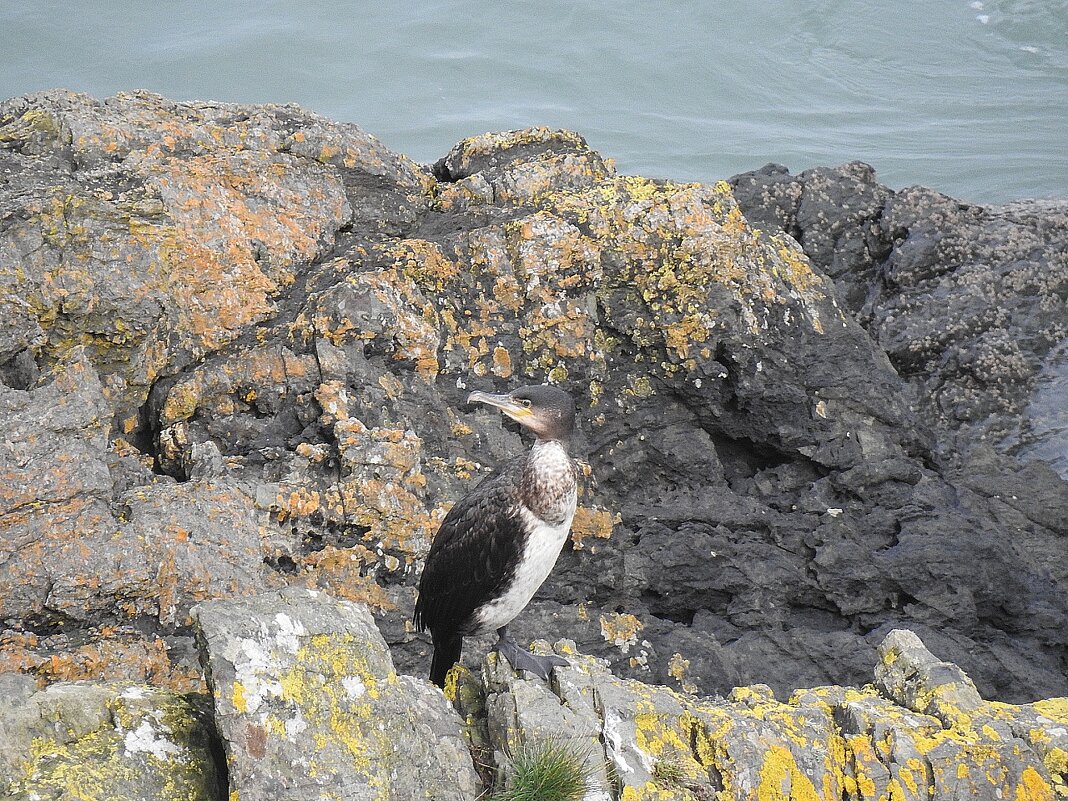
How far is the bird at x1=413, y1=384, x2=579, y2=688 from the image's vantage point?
4.94 metres

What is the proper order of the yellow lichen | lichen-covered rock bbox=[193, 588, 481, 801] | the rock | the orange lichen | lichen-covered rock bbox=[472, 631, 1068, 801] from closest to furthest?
lichen-covered rock bbox=[193, 588, 481, 801], lichen-covered rock bbox=[472, 631, 1068, 801], the yellow lichen, the orange lichen, the rock

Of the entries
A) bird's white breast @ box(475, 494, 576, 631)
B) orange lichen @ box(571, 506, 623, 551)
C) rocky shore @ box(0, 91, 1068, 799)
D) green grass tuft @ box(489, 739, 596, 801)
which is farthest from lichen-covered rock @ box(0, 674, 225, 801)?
orange lichen @ box(571, 506, 623, 551)

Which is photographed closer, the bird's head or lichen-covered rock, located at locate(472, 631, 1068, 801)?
lichen-covered rock, located at locate(472, 631, 1068, 801)

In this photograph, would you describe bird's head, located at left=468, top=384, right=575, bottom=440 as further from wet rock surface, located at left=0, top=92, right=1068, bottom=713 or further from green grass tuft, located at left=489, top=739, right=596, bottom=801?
green grass tuft, located at left=489, top=739, right=596, bottom=801

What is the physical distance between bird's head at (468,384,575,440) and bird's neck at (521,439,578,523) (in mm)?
68

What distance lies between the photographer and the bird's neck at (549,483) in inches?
195

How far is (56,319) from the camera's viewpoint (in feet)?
18.5

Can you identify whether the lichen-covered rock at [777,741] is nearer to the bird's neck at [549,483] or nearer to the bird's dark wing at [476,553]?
the bird's dark wing at [476,553]

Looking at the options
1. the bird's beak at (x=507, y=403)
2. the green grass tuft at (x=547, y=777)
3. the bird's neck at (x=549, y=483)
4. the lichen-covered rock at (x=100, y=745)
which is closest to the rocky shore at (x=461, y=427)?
the green grass tuft at (x=547, y=777)

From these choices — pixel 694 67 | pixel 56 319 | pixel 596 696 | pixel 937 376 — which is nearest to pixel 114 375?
pixel 56 319

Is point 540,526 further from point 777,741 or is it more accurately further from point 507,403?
point 777,741

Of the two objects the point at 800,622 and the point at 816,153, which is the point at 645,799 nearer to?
the point at 800,622

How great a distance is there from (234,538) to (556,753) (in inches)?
90.0

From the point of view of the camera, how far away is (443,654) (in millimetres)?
5086
